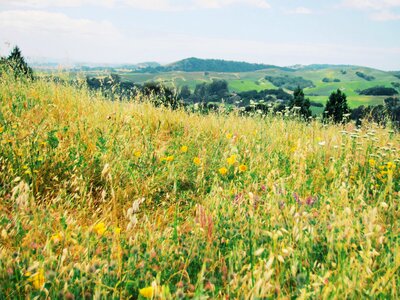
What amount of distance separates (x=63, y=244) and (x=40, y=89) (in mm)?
Result: 4337

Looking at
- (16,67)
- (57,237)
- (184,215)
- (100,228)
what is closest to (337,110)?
(16,67)

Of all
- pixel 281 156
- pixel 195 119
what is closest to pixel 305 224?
pixel 281 156

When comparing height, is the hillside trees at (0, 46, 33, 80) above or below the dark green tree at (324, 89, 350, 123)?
above

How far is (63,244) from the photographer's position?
1825 mm

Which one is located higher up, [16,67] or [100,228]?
[16,67]

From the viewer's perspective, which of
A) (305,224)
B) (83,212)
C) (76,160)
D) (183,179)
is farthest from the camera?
(183,179)

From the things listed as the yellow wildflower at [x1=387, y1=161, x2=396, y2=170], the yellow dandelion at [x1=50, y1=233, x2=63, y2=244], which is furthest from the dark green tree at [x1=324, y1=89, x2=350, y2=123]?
the yellow dandelion at [x1=50, y1=233, x2=63, y2=244]

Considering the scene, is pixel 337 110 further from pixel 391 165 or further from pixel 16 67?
pixel 391 165

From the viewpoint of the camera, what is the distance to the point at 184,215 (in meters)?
2.64

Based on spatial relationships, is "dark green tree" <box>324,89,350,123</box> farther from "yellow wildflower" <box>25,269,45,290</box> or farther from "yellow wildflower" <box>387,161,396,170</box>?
"yellow wildflower" <box>25,269,45,290</box>

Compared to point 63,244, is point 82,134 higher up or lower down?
higher up

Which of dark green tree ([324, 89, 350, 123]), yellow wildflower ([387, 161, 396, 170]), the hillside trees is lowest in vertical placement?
dark green tree ([324, 89, 350, 123])

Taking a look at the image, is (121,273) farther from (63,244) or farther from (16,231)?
(16,231)

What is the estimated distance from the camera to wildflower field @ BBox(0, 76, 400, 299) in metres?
1.52
